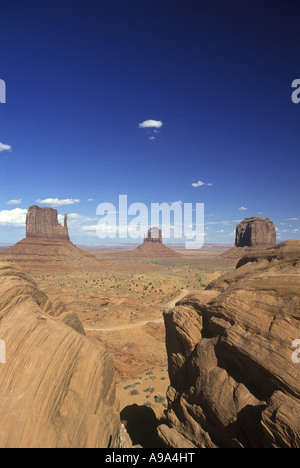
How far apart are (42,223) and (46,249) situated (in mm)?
17223

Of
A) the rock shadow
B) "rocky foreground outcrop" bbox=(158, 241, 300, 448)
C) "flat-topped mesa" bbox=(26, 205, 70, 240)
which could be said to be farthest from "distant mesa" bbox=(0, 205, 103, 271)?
"rocky foreground outcrop" bbox=(158, 241, 300, 448)

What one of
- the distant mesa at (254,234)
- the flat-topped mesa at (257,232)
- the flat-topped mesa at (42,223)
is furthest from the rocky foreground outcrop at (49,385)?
the flat-topped mesa at (257,232)

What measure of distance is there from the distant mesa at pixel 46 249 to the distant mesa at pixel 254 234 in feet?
250

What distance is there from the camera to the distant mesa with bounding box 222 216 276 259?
125562 mm

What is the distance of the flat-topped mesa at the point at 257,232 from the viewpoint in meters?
126

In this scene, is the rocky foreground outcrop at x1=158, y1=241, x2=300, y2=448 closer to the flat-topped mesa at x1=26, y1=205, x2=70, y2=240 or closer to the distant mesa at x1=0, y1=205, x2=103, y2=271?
the distant mesa at x1=0, y1=205, x2=103, y2=271

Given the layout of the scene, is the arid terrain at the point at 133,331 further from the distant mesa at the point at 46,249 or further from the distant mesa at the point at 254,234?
the distant mesa at the point at 254,234

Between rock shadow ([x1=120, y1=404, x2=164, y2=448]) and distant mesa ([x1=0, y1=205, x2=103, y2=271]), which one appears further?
distant mesa ([x1=0, y1=205, x2=103, y2=271])

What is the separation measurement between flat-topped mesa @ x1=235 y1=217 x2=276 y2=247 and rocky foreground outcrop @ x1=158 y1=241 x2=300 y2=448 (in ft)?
413

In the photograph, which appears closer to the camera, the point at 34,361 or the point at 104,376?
the point at 34,361
